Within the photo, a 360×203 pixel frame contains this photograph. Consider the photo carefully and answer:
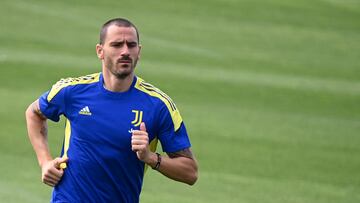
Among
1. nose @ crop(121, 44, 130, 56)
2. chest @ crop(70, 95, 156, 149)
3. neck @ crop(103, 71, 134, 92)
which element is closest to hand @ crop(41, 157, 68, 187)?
chest @ crop(70, 95, 156, 149)

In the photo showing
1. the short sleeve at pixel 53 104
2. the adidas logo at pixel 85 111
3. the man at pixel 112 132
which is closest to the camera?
the man at pixel 112 132

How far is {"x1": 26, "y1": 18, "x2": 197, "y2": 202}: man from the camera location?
8.05m

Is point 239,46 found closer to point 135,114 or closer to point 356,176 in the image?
point 356,176

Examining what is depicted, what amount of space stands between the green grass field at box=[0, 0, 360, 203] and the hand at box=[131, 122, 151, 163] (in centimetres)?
516

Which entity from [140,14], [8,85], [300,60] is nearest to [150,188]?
[8,85]

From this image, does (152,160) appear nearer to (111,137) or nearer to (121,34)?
(111,137)

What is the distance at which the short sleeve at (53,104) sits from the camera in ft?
27.2

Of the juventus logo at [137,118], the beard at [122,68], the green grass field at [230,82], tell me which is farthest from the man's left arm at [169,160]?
the green grass field at [230,82]

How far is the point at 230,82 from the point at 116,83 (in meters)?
10.3

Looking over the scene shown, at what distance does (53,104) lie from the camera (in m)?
8.32

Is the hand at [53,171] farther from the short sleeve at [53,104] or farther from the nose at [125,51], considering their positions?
the nose at [125,51]

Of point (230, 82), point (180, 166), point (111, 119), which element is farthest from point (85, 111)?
point (230, 82)

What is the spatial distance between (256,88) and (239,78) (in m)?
0.67

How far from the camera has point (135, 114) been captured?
8125 millimetres
